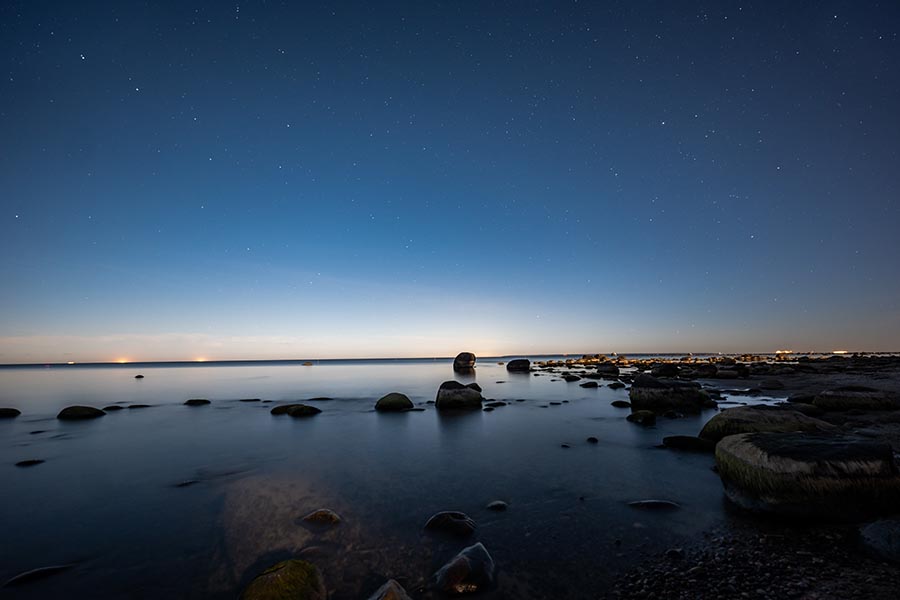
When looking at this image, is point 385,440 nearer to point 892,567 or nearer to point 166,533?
point 166,533

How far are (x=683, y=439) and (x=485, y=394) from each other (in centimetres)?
1974

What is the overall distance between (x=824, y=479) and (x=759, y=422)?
5.01 m

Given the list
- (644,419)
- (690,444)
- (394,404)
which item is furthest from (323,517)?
(394,404)

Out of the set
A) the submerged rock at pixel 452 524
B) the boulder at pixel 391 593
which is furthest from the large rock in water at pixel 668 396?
the boulder at pixel 391 593

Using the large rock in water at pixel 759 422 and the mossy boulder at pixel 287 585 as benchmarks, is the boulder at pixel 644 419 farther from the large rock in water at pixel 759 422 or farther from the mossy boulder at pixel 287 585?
the mossy boulder at pixel 287 585

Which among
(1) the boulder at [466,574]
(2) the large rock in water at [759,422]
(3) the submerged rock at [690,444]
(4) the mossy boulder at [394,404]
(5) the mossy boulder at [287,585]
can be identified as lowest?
(4) the mossy boulder at [394,404]

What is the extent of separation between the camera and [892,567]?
4766 millimetres

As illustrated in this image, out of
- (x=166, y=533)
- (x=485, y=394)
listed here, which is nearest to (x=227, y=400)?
(x=485, y=394)

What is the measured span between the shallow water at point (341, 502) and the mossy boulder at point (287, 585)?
436 millimetres

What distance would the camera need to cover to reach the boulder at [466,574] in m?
4.96

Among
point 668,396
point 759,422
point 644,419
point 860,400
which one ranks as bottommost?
point 644,419

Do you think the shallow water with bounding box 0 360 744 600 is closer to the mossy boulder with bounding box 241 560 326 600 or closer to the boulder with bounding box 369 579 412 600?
the mossy boulder with bounding box 241 560 326 600

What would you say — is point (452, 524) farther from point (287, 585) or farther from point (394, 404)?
point (394, 404)

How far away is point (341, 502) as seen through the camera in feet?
27.5
